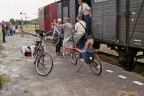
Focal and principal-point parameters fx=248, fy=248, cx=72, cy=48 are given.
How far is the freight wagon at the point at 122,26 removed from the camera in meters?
7.58

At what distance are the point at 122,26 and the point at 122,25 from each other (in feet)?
0.11

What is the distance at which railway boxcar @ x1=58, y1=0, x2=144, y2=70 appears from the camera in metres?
7.57

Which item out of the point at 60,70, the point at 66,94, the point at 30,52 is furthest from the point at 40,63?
the point at 66,94

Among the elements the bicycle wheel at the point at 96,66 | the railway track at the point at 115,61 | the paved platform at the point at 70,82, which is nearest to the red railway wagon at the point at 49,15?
the railway track at the point at 115,61

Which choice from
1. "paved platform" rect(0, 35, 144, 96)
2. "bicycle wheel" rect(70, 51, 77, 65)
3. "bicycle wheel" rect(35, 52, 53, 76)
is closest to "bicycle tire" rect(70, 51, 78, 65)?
"bicycle wheel" rect(70, 51, 77, 65)

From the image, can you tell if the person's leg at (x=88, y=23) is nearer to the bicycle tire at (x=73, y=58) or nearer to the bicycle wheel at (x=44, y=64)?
the bicycle tire at (x=73, y=58)

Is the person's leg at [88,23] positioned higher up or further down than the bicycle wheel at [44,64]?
higher up

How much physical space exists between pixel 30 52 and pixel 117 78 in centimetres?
377

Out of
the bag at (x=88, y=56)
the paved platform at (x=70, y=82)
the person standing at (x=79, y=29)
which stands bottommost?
the paved platform at (x=70, y=82)

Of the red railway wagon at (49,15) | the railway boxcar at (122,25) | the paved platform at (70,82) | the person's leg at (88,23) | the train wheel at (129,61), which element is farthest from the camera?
the red railway wagon at (49,15)

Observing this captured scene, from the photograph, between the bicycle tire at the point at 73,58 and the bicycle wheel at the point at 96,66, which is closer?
the bicycle wheel at the point at 96,66

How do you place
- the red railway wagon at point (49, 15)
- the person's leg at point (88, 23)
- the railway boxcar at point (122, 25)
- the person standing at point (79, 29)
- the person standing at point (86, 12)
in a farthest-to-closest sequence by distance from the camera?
1. the red railway wagon at point (49, 15)
2. the person's leg at point (88, 23)
3. the person standing at point (86, 12)
4. the person standing at point (79, 29)
5. the railway boxcar at point (122, 25)

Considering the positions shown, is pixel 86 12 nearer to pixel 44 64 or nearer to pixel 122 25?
pixel 122 25

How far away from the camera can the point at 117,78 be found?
743cm
